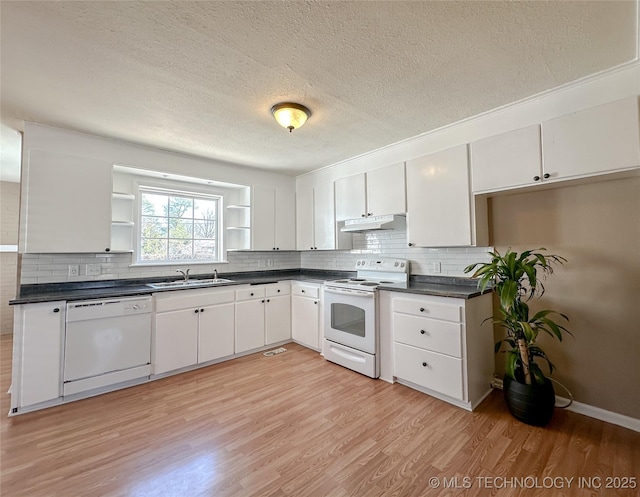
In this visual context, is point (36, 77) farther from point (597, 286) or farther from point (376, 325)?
point (597, 286)

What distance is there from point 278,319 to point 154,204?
2.14m

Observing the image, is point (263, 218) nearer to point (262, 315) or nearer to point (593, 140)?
point (262, 315)

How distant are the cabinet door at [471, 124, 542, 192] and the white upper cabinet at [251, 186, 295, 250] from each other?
262 centimetres

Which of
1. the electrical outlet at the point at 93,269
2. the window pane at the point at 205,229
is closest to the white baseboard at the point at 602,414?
the window pane at the point at 205,229

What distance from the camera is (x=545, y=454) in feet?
5.72

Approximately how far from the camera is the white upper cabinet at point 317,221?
378 centimetres

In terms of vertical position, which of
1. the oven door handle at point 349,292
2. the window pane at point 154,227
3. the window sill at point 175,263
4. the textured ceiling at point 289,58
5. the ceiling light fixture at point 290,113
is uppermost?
the textured ceiling at point 289,58

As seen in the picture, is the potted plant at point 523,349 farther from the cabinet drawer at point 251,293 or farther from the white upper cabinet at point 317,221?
the cabinet drawer at point 251,293

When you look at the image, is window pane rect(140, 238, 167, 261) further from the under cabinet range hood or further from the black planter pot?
the black planter pot

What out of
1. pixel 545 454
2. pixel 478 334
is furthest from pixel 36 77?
pixel 545 454

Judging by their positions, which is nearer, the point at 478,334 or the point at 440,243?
the point at 478,334

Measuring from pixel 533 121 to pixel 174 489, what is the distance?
11.2 feet

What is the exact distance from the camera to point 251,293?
351 centimetres

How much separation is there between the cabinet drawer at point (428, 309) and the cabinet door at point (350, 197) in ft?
3.89
